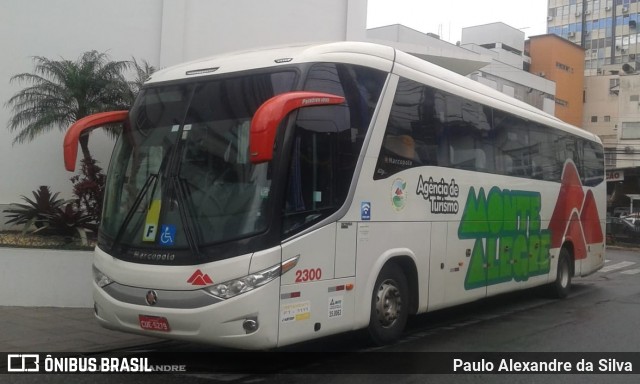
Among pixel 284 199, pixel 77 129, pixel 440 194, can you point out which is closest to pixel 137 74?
pixel 77 129

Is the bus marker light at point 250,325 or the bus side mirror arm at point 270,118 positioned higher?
the bus side mirror arm at point 270,118

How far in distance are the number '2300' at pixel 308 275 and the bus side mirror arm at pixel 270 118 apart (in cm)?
143

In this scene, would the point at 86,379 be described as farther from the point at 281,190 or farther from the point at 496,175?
the point at 496,175

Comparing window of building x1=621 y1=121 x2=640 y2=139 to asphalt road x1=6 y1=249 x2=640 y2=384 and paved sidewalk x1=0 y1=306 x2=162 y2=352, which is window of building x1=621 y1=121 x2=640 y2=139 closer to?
asphalt road x1=6 y1=249 x2=640 y2=384

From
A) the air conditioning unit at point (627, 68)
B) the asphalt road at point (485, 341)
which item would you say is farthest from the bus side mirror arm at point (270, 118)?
the air conditioning unit at point (627, 68)

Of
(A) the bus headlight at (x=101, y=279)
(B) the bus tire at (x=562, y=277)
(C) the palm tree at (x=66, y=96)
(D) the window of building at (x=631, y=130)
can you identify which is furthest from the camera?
(D) the window of building at (x=631, y=130)

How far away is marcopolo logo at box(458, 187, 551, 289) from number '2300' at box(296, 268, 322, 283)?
138 inches

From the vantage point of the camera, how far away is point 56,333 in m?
8.84

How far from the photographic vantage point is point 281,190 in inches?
249

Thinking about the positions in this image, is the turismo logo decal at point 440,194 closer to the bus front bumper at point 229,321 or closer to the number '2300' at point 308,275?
the number '2300' at point 308,275

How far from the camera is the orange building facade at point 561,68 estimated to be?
64.3m

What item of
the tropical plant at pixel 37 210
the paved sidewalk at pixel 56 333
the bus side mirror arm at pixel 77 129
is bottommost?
the paved sidewalk at pixel 56 333

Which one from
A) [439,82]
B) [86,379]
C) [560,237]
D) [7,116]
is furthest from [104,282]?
[560,237]

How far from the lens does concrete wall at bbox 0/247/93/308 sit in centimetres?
1059
